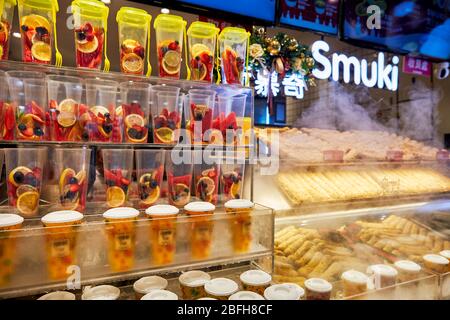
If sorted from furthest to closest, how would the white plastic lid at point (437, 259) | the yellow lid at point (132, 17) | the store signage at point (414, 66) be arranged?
the store signage at point (414, 66), the white plastic lid at point (437, 259), the yellow lid at point (132, 17)

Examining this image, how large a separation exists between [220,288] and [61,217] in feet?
2.48

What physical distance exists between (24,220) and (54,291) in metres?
0.34

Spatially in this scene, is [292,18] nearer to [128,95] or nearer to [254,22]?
[254,22]

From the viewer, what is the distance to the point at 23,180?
4.43 ft

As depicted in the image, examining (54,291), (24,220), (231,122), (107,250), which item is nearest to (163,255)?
(107,250)

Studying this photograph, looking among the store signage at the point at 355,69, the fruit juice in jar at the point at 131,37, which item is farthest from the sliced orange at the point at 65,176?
the store signage at the point at 355,69

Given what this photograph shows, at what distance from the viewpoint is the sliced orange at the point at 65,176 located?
1416mm

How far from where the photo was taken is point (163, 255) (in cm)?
145

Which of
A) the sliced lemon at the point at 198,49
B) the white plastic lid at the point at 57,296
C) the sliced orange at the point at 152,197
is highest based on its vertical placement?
the sliced lemon at the point at 198,49

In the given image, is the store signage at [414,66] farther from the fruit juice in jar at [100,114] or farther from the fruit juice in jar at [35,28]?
the fruit juice in jar at [35,28]

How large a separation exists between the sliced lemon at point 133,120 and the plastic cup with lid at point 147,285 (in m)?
0.75

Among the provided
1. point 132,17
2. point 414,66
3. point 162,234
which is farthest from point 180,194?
point 414,66

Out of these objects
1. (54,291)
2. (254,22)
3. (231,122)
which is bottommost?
(54,291)
